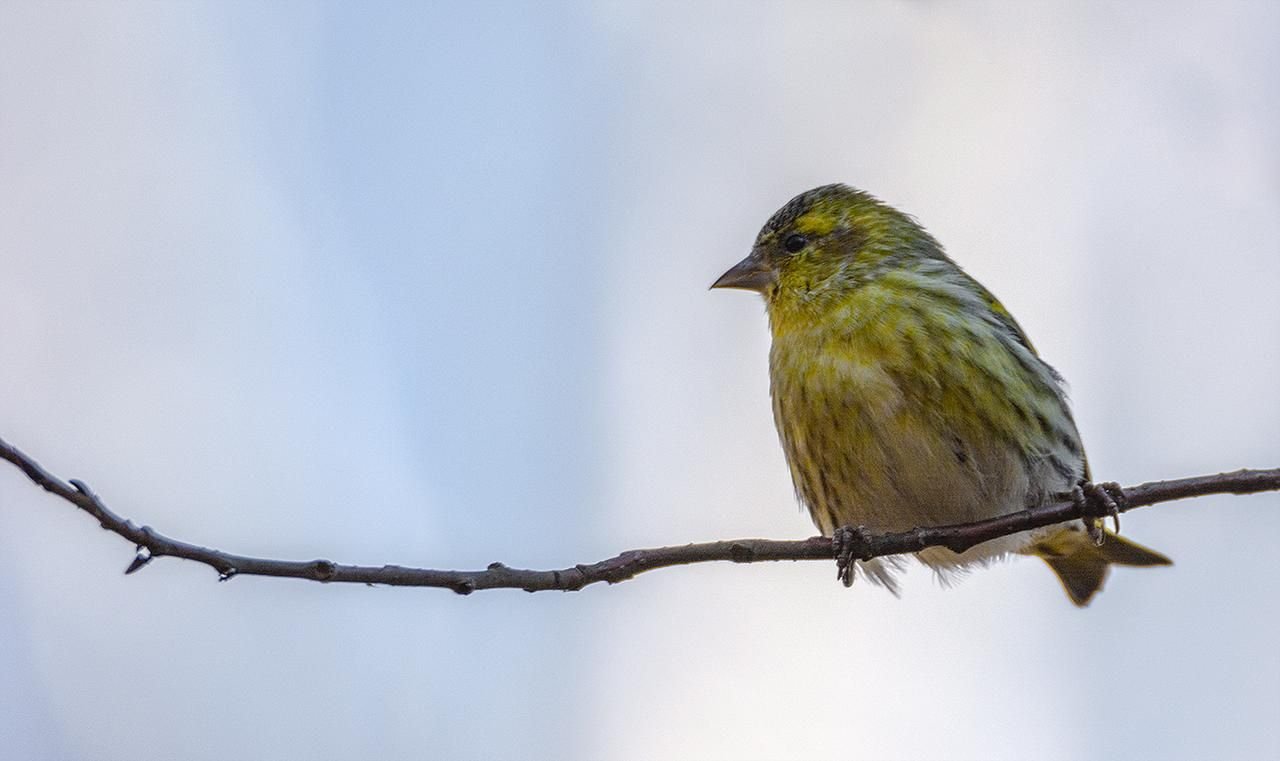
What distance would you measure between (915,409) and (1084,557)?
1210 millimetres

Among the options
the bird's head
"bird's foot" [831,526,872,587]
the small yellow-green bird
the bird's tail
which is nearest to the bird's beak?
the bird's head

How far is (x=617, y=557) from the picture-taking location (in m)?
2.57

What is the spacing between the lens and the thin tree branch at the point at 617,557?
2.17 metres

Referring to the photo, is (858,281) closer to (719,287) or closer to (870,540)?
(719,287)

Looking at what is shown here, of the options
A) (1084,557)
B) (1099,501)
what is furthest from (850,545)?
(1084,557)

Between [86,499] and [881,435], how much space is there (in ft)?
7.38

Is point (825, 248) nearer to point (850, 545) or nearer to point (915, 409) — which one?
point (915, 409)

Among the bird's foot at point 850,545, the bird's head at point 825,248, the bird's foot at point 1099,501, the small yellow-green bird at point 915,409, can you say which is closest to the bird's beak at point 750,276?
the bird's head at point 825,248

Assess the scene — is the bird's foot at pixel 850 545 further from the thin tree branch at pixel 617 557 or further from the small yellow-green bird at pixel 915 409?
the small yellow-green bird at pixel 915 409

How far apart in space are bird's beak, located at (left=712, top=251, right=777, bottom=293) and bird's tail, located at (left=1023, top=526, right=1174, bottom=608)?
129cm

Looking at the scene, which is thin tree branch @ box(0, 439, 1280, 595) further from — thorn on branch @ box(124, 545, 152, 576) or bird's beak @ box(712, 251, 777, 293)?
bird's beak @ box(712, 251, 777, 293)

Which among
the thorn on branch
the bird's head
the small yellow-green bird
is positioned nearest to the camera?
the thorn on branch

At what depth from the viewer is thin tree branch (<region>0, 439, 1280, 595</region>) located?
217cm

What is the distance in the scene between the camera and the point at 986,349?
12.3ft
